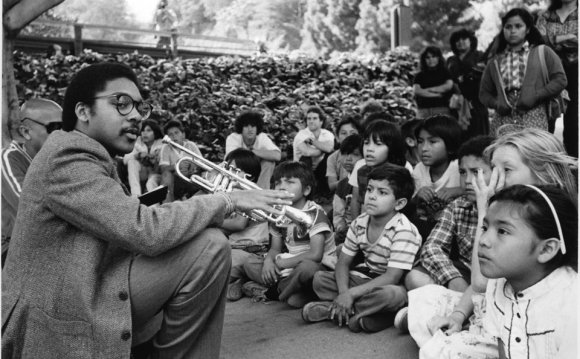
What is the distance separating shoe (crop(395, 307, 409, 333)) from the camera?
3.49m

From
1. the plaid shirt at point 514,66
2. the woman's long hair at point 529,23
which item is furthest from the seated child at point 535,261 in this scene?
the woman's long hair at point 529,23

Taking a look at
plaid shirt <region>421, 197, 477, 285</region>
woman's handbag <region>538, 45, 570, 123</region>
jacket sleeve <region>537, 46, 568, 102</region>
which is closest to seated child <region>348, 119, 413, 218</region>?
plaid shirt <region>421, 197, 477, 285</region>

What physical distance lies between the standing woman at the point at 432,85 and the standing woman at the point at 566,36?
5.50 ft

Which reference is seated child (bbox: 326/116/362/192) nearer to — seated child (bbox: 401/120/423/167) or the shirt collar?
seated child (bbox: 401/120/423/167)

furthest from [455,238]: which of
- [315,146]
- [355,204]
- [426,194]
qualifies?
[315,146]

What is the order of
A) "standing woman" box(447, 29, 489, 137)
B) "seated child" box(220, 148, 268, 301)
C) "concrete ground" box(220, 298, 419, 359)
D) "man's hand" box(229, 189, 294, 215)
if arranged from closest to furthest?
"man's hand" box(229, 189, 294, 215) < "concrete ground" box(220, 298, 419, 359) < "seated child" box(220, 148, 268, 301) < "standing woman" box(447, 29, 489, 137)

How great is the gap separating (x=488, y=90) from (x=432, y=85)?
2.04 metres

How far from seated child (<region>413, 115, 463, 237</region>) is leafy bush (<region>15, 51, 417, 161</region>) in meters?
5.25

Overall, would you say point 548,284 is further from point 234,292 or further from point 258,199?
point 234,292

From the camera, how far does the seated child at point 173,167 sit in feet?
24.1

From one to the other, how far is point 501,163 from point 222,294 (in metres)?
1.51

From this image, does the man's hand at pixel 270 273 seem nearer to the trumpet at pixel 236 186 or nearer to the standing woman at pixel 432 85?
the trumpet at pixel 236 186

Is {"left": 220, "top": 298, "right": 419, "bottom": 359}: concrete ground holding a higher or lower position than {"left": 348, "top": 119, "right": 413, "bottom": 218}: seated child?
lower

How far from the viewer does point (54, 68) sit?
9.46 m
